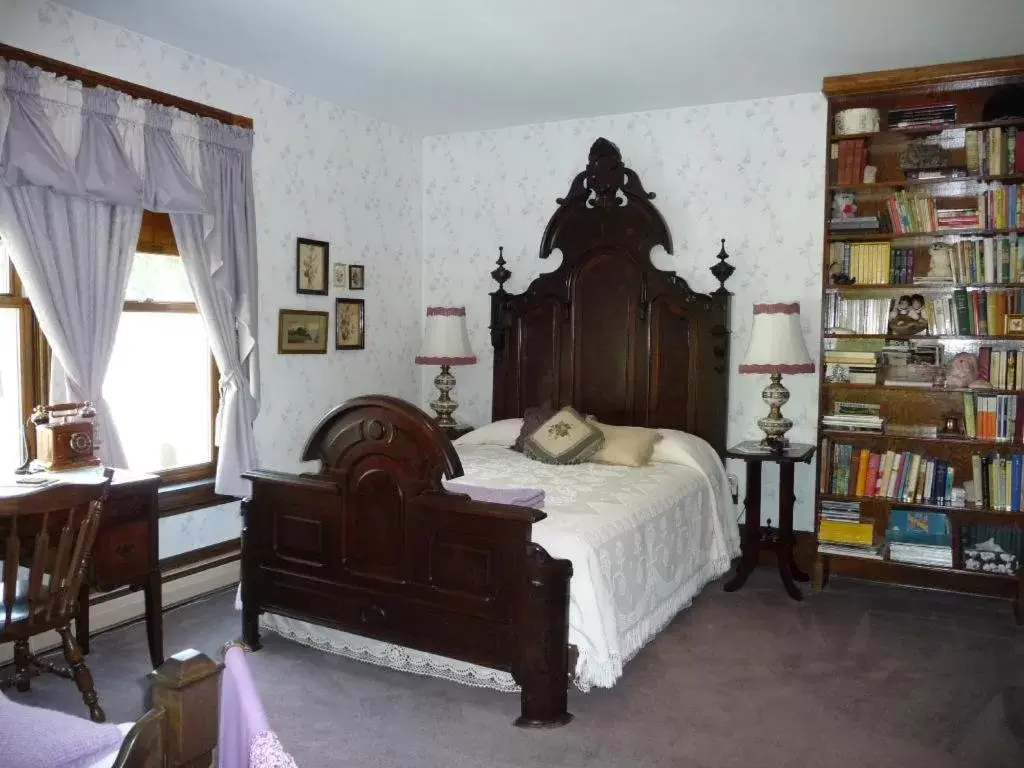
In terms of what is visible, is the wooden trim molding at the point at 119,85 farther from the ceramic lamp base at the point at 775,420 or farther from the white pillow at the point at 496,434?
the ceramic lamp base at the point at 775,420

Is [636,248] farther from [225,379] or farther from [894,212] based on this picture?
[225,379]

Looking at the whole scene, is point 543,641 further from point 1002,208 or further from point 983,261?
point 1002,208

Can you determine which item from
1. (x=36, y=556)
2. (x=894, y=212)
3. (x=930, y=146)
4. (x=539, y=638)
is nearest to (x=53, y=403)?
(x=36, y=556)

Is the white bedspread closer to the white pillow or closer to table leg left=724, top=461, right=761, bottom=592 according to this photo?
table leg left=724, top=461, right=761, bottom=592

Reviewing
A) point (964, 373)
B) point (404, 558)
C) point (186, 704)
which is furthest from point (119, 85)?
point (964, 373)

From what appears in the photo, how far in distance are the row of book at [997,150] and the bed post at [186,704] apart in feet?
14.2

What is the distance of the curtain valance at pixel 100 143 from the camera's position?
3178 mm

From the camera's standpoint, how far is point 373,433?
9.95 ft

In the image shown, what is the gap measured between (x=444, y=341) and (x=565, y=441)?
118 centimetres

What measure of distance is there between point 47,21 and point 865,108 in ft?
12.9

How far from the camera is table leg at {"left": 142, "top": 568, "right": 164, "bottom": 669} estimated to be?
3.19m

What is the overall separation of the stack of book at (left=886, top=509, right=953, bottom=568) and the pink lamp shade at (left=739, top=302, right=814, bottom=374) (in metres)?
0.98

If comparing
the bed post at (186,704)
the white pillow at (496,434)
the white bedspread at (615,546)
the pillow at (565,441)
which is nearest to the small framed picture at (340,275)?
the white pillow at (496,434)

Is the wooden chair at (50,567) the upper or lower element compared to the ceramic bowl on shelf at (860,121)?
lower
